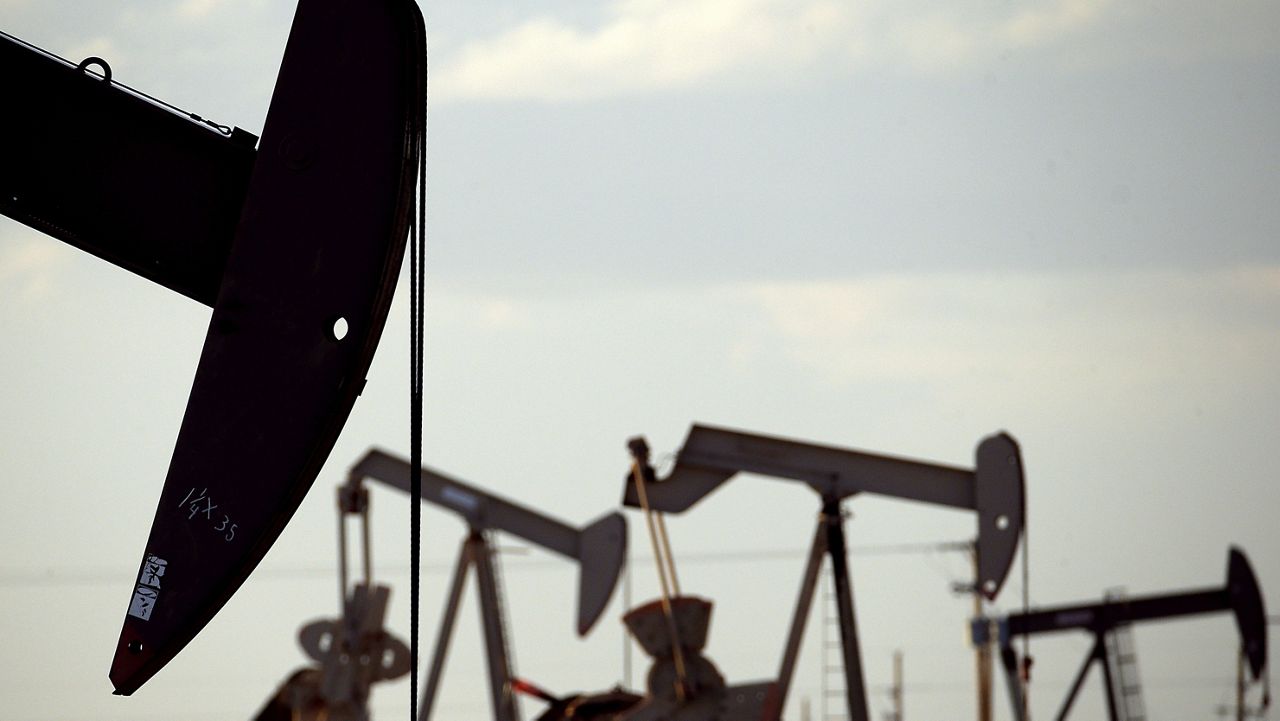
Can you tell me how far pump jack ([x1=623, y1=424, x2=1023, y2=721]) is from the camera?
11695 millimetres

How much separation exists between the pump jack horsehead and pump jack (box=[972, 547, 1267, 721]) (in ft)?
34.5

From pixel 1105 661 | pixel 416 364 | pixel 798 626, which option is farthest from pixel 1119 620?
pixel 416 364

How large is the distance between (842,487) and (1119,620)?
173 inches

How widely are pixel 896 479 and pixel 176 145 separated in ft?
30.0

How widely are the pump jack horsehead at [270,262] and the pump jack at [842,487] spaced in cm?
875

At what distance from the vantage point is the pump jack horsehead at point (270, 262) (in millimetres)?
3129

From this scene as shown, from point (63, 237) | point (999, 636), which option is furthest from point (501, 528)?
point (63, 237)

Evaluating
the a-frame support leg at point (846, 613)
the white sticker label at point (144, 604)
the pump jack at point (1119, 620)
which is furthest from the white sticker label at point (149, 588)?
the pump jack at point (1119, 620)

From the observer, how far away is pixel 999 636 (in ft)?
48.1

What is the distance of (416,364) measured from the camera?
3.26 m

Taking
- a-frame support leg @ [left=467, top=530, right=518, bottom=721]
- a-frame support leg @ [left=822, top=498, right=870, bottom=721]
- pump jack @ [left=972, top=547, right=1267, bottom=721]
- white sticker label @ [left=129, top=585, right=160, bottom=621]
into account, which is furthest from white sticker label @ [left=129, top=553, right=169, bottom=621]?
a-frame support leg @ [left=467, top=530, right=518, bottom=721]

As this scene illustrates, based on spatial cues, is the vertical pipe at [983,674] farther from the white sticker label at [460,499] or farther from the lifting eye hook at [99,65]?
the lifting eye hook at [99,65]

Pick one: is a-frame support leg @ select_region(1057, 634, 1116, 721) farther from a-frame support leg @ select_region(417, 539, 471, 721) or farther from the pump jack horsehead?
the pump jack horsehead

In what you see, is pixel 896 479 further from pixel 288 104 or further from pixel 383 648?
pixel 288 104
